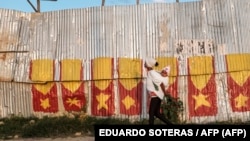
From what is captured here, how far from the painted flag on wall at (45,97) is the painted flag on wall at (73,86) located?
235 mm

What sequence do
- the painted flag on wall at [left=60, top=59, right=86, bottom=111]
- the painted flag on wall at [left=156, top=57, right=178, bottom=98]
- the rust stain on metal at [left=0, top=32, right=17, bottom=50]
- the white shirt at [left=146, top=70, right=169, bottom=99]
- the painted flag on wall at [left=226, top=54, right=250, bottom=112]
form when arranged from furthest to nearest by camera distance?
the rust stain on metal at [left=0, top=32, right=17, bottom=50], the painted flag on wall at [left=60, top=59, right=86, bottom=111], the painted flag on wall at [left=156, top=57, right=178, bottom=98], the painted flag on wall at [left=226, top=54, right=250, bottom=112], the white shirt at [left=146, top=70, right=169, bottom=99]

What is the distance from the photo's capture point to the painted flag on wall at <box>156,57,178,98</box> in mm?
10906

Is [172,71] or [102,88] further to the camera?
[102,88]

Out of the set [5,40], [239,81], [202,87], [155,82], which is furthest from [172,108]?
→ [5,40]

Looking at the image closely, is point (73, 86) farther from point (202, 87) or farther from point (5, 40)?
point (202, 87)

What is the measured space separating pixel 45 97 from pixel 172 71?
3156mm

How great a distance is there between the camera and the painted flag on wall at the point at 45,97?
11.3 metres

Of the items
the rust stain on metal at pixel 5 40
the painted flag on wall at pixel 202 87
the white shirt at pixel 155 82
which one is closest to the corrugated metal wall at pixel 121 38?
the rust stain on metal at pixel 5 40

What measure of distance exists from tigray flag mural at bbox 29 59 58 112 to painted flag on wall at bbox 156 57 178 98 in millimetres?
2646

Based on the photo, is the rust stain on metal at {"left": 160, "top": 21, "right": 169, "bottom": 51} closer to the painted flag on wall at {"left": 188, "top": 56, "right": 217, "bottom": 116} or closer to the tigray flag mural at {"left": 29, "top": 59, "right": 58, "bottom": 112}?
the painted flag on wall at {"left": 188, "top": 56, "right": 217, "bottom": 116}

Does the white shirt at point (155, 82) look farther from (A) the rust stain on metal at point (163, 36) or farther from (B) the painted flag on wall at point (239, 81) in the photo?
(B) the painted flag on wall at point (239, 81)

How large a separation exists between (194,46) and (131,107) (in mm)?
2084

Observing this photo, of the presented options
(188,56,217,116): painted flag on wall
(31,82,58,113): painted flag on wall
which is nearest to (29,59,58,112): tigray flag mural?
(31,82,58,113): painted flag on wall

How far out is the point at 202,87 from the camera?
35.6 ft
